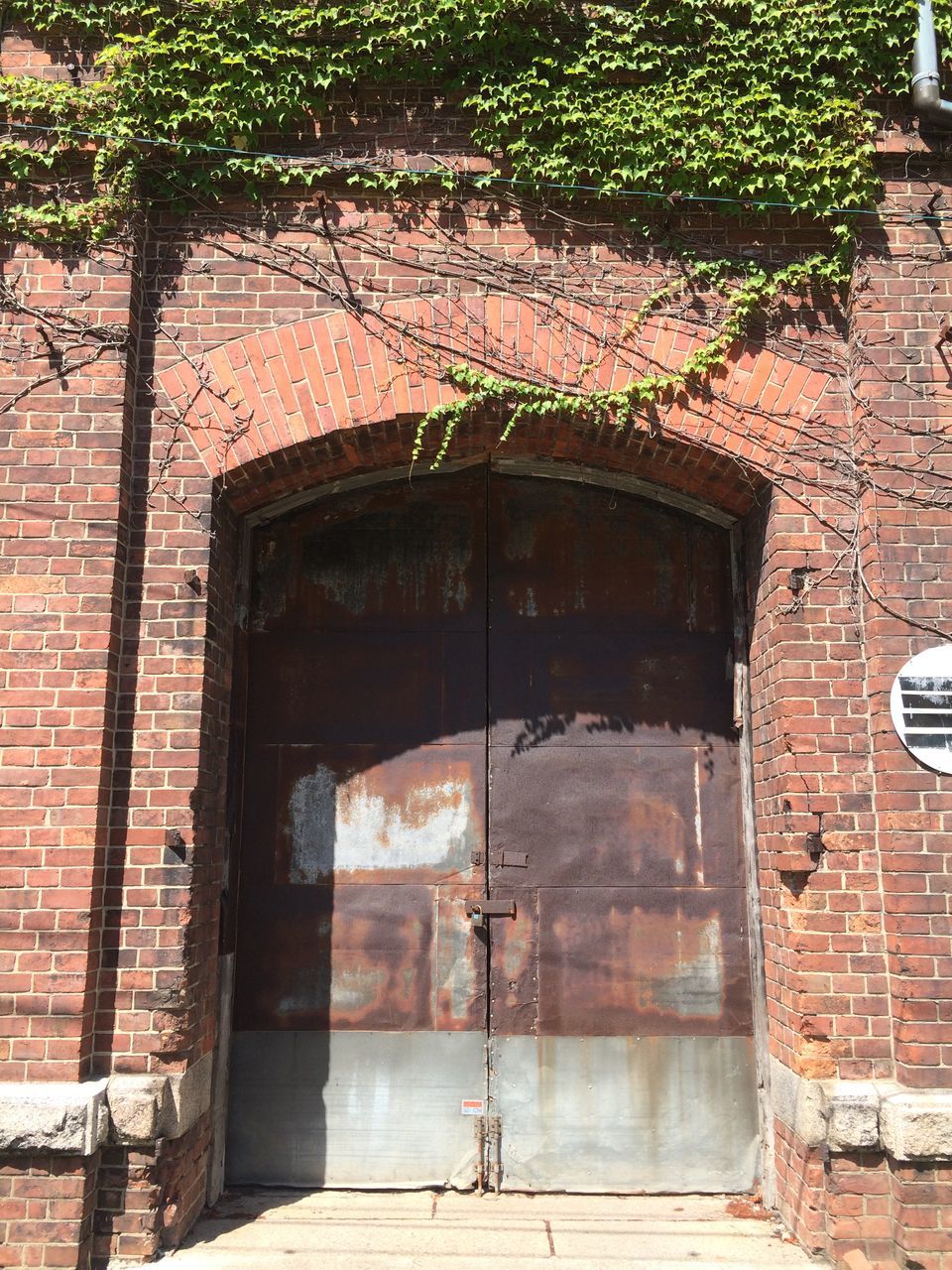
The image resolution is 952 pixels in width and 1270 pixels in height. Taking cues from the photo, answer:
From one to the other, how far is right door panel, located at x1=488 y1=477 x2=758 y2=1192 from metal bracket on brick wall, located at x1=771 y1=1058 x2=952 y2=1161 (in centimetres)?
71

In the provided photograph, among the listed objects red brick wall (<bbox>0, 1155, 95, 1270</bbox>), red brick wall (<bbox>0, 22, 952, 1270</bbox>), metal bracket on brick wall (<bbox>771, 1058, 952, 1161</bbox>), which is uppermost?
red brick wall (<bbox>0, 22, 952, 1270</bbox>)

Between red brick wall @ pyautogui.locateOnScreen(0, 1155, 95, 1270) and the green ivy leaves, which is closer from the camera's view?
red brick wall @ pyautogui.locateOnScreen(0, 1155, 95, 1270)

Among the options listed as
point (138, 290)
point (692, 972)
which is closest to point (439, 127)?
point (138, 290)

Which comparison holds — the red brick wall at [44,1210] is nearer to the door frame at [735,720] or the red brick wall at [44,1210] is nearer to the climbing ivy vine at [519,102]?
the door frame at [735,720]

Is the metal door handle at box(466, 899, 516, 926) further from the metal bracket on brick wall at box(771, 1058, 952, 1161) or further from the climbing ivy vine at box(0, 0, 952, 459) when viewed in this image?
the climbing ivy vine at box(0, 0, 952, 459)

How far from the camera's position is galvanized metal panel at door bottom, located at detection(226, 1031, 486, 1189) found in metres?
4.67

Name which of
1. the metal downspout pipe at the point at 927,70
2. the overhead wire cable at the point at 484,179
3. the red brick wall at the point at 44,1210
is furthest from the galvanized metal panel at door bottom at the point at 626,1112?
the metal downspout pipe at the point at 927,70

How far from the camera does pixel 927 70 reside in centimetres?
447

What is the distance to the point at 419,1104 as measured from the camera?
4719mm

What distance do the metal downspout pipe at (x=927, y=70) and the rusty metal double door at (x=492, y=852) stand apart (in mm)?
2252

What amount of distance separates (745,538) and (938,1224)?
10.6 feet

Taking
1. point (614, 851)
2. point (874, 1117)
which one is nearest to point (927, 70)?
point (614, 851)

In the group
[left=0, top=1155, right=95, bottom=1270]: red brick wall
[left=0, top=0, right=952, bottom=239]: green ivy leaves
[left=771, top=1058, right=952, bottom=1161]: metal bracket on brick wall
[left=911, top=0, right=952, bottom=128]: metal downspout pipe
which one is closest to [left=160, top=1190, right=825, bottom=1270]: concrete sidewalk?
[left=0, top=1155, right=95, bottom=1270]: red brick wall

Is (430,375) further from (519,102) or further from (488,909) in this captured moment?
(488,909)
